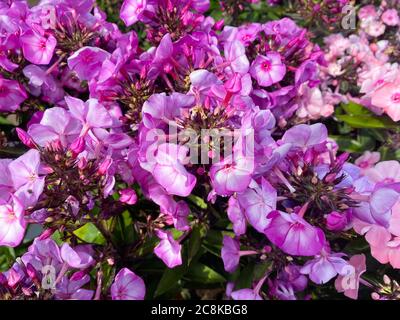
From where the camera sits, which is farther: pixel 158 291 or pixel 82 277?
pixel 158 291

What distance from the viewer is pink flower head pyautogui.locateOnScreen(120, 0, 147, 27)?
1.71 metres

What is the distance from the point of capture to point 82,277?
1487mm

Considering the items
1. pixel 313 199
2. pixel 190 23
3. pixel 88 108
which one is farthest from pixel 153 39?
pixel 313 199

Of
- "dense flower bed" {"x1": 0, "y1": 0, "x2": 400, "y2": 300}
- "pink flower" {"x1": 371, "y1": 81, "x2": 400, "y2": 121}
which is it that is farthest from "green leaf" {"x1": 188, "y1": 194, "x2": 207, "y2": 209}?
"pink flower" {"x1": 371, "y1": 81, "x2": 400, "y2": 121}

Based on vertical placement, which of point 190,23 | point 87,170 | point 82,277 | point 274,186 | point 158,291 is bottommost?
point 158,291

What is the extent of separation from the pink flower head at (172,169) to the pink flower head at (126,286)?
15.4 inches

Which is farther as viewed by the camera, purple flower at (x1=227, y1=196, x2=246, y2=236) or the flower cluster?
the flower cluster

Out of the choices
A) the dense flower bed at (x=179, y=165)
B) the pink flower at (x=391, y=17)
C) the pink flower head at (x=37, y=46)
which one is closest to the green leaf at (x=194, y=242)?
the dense flower bed at (x=179, y=165)

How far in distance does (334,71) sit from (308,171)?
49.9 inches

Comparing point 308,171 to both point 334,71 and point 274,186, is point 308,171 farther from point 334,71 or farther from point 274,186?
point 334,71

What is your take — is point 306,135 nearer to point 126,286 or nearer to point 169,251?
point 169,251

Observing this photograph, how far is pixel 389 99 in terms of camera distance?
2014 mm

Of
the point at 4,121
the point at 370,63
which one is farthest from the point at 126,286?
the point at 370,63

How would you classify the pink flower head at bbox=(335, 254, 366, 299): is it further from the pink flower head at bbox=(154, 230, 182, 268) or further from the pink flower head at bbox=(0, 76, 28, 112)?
the pink flower head at bbox=(0, 76, 28, 112)
